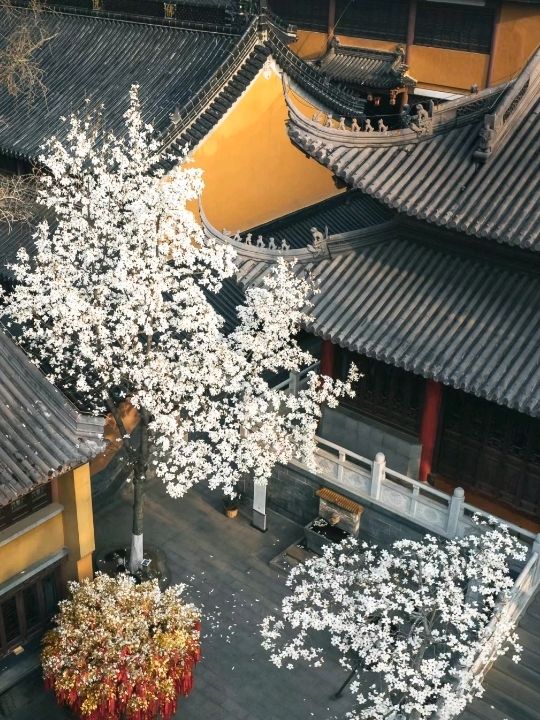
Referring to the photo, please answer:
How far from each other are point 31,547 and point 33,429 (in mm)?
3010

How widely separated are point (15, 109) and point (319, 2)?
774 inches

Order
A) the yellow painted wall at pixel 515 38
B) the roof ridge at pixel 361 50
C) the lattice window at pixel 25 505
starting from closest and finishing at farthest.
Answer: the lattice window at pixel 25 505, the yellow painted wall at pixel 515 38, the roof ridge at pixel 361 50

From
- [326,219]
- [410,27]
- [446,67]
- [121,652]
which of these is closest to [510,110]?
[326,219]

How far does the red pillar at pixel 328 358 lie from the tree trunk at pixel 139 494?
5062 mm

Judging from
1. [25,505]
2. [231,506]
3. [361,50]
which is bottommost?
[231,506]

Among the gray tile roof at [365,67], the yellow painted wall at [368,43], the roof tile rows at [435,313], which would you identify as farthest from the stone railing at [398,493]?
the yellow painted wall at [368,43]

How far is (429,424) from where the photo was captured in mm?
18750

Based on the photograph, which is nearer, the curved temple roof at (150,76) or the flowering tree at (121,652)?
the flowering tree at (121,652)

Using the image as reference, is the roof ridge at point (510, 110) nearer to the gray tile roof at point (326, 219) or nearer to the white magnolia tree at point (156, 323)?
the white magnolia tree at point (156, 323)

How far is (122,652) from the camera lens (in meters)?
14.6

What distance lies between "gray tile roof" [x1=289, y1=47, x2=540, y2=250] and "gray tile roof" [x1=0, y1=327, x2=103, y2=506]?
7.71 meters

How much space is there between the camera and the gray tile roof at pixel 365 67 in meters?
35.5

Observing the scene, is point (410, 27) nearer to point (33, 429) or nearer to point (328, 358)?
point (328, 358)

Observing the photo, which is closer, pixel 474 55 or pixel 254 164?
pixel 254 164
